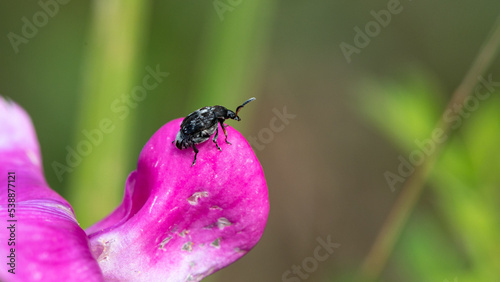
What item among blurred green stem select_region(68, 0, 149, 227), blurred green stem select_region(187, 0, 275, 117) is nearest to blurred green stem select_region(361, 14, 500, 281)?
blurred green stem select_region(187, 0, 275, 117)

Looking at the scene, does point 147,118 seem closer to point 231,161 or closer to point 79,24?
point 79,24

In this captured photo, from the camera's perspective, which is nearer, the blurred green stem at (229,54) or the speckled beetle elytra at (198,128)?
the speckled beetle elytra at (198,128)

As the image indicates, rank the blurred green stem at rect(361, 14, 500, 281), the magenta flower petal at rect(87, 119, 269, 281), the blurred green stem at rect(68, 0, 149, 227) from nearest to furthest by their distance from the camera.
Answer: the magenta flower petal at rect(87, 119, 269, 281), the blurred green stem at rect(361, 14, 500, 281), the blurred green stem at rect(68, 0, 149, 227)

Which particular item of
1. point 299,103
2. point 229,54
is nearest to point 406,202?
point 229,54

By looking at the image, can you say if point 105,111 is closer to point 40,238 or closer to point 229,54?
point 229,54

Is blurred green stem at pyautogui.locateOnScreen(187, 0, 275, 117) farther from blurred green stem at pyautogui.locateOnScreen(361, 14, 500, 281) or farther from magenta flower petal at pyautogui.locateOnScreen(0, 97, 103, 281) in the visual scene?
magenta flower petal at pyautogui.locateOnScreen(0, 97, 103, 281)

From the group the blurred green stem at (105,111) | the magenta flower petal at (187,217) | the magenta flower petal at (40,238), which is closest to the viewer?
the magenta flower petal at (40,238)

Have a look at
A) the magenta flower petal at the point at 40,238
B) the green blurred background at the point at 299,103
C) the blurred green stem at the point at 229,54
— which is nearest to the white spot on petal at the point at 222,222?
the magenta flower petal at the point at 40,238

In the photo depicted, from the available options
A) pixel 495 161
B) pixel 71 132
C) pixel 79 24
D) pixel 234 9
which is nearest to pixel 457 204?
pixel 495 161

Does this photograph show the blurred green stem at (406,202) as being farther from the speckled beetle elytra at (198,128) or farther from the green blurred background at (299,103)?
the speckled beetle elytra at (198,128)
